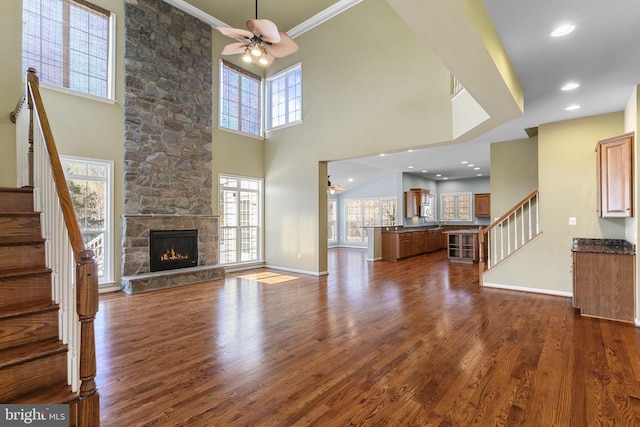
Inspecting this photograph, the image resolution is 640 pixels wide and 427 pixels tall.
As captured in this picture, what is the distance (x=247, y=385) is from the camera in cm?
244

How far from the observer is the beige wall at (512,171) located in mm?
6195

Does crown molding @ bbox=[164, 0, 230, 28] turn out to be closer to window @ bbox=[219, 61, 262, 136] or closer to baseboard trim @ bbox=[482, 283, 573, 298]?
window @ bbox=[219, 61, 262, 136]

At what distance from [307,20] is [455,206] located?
909 centimetres

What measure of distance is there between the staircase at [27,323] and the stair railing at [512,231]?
589 cm

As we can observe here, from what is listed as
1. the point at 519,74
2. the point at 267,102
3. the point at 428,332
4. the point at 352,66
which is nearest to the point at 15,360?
the point at 428,332

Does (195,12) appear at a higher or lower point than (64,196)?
higher

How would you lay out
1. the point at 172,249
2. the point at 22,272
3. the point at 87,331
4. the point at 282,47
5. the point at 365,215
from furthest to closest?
1. the point at 365,215
2. the point at 172,249
3. the point at 282,47
4. the point at 22,272
5. the point at 87,331

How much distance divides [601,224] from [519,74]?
2.97 meters

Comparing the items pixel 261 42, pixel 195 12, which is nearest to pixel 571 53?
pixel 261 42

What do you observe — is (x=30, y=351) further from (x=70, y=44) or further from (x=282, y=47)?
(x=70, y=44)

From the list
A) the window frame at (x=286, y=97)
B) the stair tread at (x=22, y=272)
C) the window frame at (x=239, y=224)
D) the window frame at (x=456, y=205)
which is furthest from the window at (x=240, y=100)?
the window frame at (x=456, y=205)

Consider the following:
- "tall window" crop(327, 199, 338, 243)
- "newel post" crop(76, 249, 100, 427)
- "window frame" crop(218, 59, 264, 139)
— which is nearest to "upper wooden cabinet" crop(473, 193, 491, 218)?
"tall window" crop(327, 199, 338, 243)

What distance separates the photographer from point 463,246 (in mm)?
8844

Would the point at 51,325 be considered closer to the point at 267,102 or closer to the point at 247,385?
the point at 247,385
